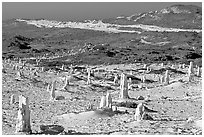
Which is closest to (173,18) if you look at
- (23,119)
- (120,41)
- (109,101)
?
(120,41)

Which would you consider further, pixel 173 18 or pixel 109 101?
pixel 173 18

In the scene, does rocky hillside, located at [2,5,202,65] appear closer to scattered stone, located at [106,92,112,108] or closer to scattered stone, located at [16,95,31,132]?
scattered stone, located at [106,92,112,108]

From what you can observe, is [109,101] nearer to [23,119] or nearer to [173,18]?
[23,119]

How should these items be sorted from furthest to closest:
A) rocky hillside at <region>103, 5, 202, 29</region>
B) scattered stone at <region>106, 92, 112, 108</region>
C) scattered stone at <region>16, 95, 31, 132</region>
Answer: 1. rocky hillside at <region>103, 5, 202, 29</region>
2. scattered stone at <region>106, 92, 112, 108</region>
3. scattered stone at <region>16, 95, 31, 132</region>

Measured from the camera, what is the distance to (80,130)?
16.1 metres

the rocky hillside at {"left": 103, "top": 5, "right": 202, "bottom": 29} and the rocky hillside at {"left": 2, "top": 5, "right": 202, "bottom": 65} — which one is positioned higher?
the rocky hillside at {"left": 103, "top": 5, "right": 202, "bottom": 29}

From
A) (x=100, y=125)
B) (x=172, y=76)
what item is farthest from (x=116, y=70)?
(x=100, y=125)

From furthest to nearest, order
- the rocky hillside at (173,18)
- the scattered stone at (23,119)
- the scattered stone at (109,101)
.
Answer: the rocky hillside at (173,18), the scattered stone at (109,101), the scattered stone at (23,119)

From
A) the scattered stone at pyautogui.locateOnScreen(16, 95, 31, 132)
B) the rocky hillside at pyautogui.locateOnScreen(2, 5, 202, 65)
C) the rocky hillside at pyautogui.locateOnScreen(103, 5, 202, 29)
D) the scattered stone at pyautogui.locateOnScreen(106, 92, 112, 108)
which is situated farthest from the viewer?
the rocky hillside at pyautogui.locateOnScreen(103, 5, 202, 29)

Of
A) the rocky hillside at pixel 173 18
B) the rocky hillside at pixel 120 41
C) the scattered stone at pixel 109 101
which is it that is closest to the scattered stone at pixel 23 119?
the scattered stone at pixel 109 101

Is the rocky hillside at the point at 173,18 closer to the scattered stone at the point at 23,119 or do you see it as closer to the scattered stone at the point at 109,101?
the scattered stone at the point at 109,101

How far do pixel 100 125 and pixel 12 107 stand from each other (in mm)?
5471

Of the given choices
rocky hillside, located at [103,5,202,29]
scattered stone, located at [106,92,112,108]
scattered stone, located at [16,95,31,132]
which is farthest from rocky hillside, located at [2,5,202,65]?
scattered stone, located at [16,95,31,132]

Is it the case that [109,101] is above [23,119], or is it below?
below
